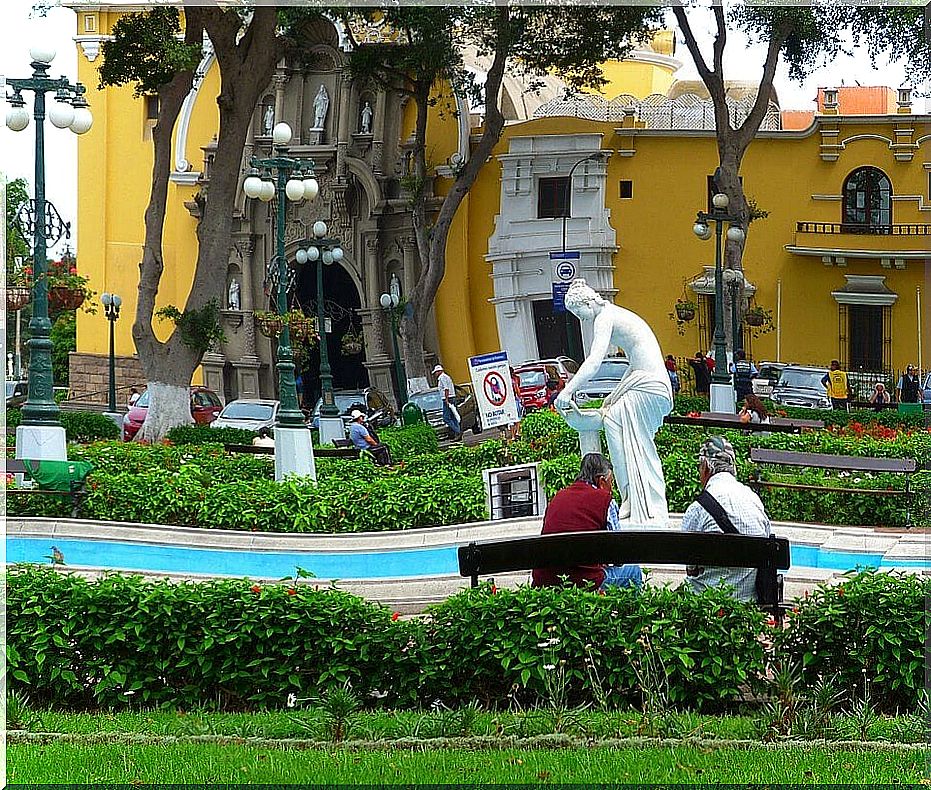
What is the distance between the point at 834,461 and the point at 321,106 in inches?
759

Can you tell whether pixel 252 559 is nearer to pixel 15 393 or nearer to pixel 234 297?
pixel 15 393

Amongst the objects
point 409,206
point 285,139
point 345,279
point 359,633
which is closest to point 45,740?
point 359,633

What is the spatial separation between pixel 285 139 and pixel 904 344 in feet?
50.3

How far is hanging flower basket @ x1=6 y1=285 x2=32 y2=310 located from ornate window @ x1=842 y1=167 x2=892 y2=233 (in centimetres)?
1742

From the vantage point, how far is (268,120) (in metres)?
31.0

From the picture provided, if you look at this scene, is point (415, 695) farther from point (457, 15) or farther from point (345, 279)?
point (345, 279)

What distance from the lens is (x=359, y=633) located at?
6.80m

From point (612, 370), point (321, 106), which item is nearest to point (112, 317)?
point (321, 106)

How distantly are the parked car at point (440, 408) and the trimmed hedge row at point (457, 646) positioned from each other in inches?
678

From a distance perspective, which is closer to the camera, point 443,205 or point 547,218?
point 443,205

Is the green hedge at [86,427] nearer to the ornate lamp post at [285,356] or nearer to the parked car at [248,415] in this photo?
the parked car at [248,415]

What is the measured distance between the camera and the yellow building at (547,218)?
2773 centimetres

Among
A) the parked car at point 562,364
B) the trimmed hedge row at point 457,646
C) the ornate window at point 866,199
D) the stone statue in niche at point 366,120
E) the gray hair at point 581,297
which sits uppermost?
the stone statue in niche at point 366,120

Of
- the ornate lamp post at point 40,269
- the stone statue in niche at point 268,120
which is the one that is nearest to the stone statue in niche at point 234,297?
the stone statue in niche at point 268,120
